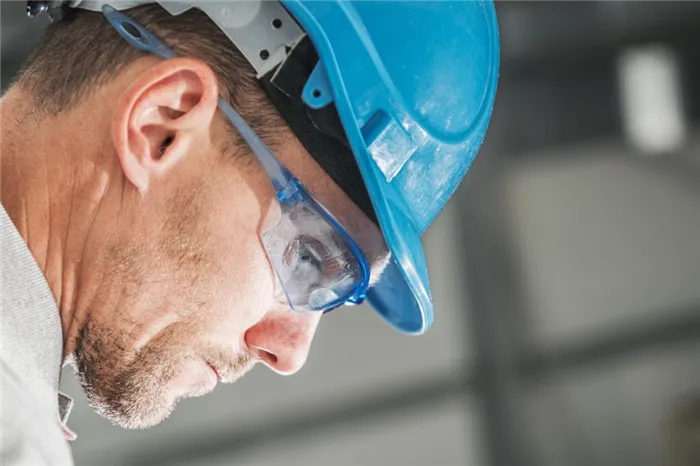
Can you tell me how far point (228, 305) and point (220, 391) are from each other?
319cm

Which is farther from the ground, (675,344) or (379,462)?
(379,462)

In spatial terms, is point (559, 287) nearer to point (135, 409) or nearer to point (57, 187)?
point (135, 409)

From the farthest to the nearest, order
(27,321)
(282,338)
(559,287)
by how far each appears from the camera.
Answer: (559,287) < (282,338) < (27,321)

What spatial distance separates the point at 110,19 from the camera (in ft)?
4.30

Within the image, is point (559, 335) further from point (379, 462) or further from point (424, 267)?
point (424, 267)

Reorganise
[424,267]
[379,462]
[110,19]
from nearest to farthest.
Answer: [110,19]
[424,267]
[379,462]

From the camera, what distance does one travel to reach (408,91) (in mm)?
1339

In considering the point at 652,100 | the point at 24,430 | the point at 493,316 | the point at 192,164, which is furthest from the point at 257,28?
the point at 652,100

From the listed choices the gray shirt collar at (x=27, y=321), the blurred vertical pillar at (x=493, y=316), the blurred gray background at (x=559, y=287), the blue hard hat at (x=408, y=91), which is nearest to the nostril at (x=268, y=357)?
the blue hard hat at (x=408, y=91)

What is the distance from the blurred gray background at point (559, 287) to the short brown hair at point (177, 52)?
3468 mm

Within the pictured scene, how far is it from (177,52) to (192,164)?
0.17 metres

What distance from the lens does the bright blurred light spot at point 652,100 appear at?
18.4ft

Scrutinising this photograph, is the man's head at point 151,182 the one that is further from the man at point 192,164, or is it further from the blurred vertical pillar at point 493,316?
the blurred vertical pillar at point 493,316

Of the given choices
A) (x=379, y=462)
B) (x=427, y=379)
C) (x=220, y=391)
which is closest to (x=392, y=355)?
(x=427, y=379)
